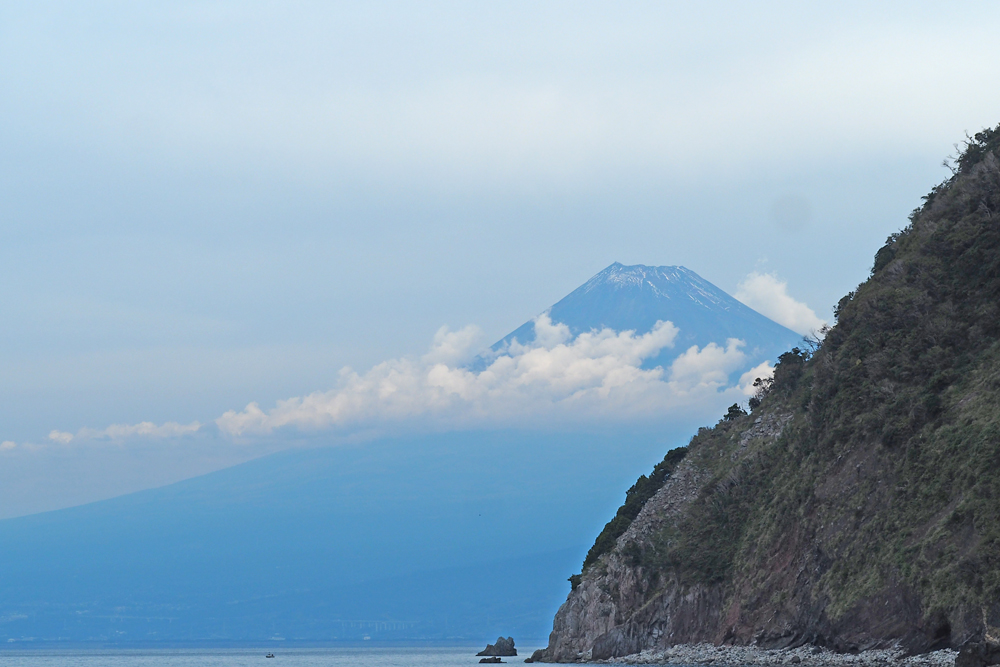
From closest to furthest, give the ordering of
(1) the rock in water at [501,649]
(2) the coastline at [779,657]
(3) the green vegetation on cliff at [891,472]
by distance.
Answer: (2) the coastline at [779,657], (3) the green vegetation on cliff at [891,472], (1) the rock in water at [501,649]

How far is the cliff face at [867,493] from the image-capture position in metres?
58.0

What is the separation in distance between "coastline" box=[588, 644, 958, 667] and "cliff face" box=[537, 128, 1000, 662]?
2.57ft

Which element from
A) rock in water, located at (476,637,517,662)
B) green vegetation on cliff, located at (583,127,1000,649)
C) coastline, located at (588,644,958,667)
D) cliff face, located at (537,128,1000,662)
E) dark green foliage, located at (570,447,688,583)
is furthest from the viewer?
rock in water, located at (476,637,517,662)

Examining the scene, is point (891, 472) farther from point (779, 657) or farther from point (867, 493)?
point (779, 657)

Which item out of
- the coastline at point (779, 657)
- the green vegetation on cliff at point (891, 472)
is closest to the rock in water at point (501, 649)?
the coastline at point (779, 657)

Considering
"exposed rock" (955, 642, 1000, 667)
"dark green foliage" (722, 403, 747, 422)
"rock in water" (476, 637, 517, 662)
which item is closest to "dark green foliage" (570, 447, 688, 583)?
"dark green foliage" (722, 403, 747, 422)

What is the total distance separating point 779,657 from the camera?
2704 inches

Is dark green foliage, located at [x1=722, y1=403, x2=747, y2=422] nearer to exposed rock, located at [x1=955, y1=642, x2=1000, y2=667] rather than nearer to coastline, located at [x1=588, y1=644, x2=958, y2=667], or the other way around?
coastline, located at [x1=588, y1=644, x2=958, y2=667]

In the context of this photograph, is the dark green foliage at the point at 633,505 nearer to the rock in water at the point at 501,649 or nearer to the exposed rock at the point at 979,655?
the rock in water at the point at 501,649

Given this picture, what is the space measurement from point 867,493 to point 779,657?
10.6 m

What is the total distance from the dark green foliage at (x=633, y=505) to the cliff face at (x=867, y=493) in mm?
7848

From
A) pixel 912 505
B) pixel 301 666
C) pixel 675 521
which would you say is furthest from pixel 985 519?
pixel 301 666

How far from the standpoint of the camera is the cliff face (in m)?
58.0

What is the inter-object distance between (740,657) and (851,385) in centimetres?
1845
